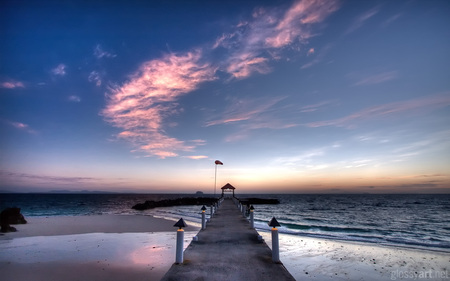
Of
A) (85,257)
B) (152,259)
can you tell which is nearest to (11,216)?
(85,257)

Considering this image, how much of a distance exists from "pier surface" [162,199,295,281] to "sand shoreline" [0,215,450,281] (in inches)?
83.8

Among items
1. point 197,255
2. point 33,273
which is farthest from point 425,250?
point 33,273

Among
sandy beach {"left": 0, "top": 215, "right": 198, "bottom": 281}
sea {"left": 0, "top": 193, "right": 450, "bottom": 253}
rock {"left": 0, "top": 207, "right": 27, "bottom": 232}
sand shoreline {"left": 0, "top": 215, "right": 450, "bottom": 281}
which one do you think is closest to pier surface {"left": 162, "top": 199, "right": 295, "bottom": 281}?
sand shoreline {"left": 0, "top": 215, "right": 450, "bottom": 281}

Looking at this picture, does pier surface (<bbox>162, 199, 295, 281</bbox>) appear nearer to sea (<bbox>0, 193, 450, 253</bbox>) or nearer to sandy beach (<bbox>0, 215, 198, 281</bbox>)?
sandy beach (<bbox>0, 215, 198, 281</bbox>)

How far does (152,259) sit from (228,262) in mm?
5841

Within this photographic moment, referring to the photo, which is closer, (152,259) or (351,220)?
(152,259)

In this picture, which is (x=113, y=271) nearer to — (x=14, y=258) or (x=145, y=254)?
(x=145, y=254)

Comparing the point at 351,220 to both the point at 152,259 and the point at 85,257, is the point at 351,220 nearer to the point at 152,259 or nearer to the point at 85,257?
the point at 152,259

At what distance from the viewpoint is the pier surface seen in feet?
21.2

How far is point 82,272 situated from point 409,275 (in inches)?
557

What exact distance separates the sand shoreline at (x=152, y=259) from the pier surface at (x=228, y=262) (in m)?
2.13

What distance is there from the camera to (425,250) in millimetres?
14312

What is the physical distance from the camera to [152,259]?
11547 mm

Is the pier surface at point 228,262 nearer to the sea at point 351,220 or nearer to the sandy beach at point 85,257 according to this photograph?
the sandy beach at point 85,257
